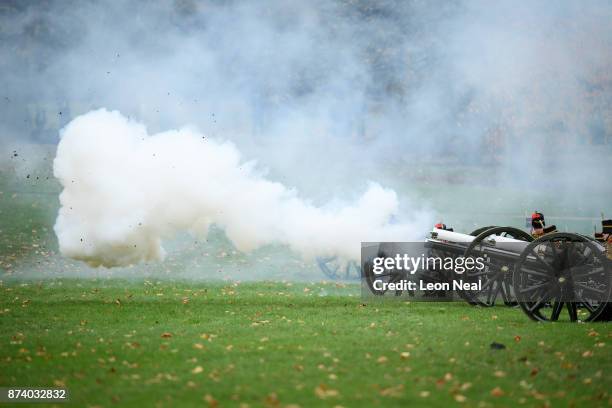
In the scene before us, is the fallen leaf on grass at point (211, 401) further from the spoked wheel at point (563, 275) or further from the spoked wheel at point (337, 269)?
the spoked wheel at point (337, 269)

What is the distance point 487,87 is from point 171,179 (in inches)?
769

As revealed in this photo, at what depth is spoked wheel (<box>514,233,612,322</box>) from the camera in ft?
33.3

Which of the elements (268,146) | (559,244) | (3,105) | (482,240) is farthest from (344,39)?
(559,244)

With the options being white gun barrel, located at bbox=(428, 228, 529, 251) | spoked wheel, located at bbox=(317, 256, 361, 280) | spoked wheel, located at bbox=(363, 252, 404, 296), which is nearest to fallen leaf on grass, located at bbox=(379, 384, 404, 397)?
white gun barrel, located at bbox=(428, 228, 529, 251)

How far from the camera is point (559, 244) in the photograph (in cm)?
1023

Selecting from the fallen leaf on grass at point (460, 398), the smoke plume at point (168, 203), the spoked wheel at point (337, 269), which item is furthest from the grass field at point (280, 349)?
the spoked wheel at point (337, 269)

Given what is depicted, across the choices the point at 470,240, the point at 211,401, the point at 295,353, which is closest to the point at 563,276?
the point at 470,240

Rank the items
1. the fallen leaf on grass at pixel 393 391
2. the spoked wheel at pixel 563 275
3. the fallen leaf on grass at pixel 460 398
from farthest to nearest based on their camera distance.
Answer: the spoked wheel at pixel 563 275, the fallen leaf on grass at pixel 393 391, the fallen leaf on grass at pixel 460 398

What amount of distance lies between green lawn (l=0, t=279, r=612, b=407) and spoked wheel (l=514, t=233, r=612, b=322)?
0.38 meters

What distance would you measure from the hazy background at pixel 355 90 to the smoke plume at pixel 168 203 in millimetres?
9466

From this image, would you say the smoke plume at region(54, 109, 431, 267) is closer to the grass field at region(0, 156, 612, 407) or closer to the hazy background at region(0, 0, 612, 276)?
the grass field at region(0, 156, 612, 407)

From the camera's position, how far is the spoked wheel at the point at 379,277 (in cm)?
1381

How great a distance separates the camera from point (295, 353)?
8.30m

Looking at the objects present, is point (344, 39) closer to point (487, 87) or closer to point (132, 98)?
point (487, 87)
